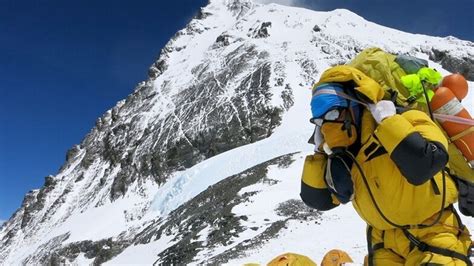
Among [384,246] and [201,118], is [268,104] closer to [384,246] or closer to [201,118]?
[201,118]

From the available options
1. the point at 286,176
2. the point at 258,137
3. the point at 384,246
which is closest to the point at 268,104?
the point at 258,137

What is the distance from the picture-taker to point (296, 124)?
52.6m

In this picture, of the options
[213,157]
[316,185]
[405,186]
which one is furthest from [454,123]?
[213,157]

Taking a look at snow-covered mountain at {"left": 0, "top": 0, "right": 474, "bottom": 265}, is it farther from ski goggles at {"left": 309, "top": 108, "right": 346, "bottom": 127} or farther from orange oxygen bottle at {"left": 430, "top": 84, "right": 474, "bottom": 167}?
ski goggles at {"left": 309, "top": 108, "right": 346, "bottom": 127}

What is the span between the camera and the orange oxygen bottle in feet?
12.5

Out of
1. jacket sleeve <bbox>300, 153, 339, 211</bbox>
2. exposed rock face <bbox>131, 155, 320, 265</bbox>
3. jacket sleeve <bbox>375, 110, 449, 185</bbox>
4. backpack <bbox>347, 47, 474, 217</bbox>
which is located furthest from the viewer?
exposed rock face <bbox>131, 155, 320, 265</bbox>

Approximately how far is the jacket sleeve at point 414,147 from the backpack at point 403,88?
50 centimetres

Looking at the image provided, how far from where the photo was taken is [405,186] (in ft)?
11.2

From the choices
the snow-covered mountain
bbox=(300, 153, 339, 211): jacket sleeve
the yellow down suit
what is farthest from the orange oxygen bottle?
the snow-covered mountain

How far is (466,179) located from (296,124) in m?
49.1

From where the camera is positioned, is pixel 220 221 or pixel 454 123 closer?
pixel 454 123

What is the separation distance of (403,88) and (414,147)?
810 mm

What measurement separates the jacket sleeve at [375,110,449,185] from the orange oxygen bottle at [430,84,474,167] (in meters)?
0.62

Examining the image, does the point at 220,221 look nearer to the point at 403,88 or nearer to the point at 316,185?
the point at 316,185
